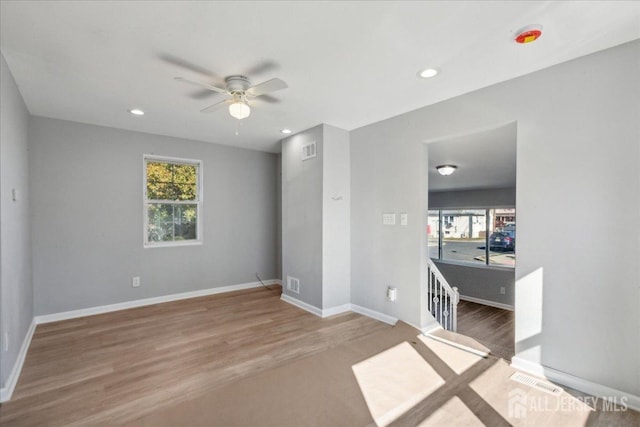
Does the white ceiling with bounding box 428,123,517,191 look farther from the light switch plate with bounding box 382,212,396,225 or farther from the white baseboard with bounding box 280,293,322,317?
the white baseboard with bounding box 280,293,322,317

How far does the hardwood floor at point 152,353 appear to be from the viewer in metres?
2.11

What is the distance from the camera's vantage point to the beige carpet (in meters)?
1.93

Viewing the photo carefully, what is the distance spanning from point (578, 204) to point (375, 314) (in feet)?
8.03

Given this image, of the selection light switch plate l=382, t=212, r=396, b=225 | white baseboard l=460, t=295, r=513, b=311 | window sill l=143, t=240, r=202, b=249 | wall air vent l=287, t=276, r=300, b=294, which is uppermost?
light switch plate l=382, t=212, r=396, b=225

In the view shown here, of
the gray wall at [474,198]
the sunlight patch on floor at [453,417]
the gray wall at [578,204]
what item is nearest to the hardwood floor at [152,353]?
the sunlight patch on floor at [453,417]

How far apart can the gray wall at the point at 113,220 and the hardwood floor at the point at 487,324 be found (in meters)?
4.14

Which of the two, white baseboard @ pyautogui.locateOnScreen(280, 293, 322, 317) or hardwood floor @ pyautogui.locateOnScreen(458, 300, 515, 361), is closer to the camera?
white baseboard @ pyautogui.locateOnScreen(280, 293, 322, 317)

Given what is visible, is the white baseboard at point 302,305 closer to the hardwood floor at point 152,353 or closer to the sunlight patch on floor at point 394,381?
the hardwood floor at point 152,353

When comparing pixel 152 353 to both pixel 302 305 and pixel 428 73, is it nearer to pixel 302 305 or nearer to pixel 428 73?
pixel 302 305

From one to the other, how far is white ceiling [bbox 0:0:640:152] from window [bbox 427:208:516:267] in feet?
16.9

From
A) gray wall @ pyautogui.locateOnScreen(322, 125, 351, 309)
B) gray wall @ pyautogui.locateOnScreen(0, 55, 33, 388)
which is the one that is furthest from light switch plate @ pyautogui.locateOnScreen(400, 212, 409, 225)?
gray wall @ pyautogui.locateOnScreen(0, 55, 33, 388)

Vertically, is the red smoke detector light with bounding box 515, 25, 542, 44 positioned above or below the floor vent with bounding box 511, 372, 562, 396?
above

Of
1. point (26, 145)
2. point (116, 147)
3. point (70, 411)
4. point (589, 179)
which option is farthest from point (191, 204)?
point (589, 179)

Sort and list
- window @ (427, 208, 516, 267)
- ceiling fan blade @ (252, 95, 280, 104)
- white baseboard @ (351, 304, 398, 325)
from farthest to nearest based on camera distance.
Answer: window @ (427, 208, 516, 267)
white baseboard @ (351, 304, 398, 325)
ceiling fan blade @ (252, 95, 280, 104)
